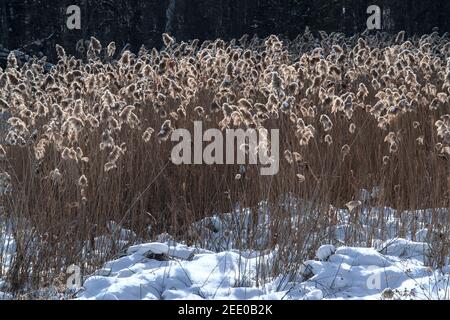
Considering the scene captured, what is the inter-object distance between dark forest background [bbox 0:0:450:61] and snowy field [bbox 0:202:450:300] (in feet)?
47.0

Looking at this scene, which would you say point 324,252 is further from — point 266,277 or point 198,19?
point 198,19

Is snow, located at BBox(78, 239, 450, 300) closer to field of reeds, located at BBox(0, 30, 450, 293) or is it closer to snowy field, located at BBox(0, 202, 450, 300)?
snowy field, located at BBox(0, 202, 450, 300)

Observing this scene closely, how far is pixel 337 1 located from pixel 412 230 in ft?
51.4

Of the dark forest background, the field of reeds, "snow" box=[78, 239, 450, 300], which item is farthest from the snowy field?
the dark forest background

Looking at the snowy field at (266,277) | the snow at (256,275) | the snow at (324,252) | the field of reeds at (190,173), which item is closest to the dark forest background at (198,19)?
the field of reeds at (190,173)

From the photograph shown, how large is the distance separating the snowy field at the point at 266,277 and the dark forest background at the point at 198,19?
14329 millimetres

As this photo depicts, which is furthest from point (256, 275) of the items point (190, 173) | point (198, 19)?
point (198, 19)

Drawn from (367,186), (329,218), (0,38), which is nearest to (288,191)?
(329,218)

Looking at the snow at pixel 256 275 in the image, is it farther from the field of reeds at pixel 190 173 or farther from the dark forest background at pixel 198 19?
the dark forest background at pixel 198 19

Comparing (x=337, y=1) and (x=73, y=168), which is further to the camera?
(x=337, y=1)

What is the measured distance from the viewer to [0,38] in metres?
18.6

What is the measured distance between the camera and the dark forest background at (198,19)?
19.2 m
